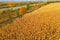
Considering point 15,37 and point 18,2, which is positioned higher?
point 15,37

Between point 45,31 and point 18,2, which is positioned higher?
point 45,31

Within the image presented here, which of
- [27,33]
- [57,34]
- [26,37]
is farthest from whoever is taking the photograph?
[27,33]

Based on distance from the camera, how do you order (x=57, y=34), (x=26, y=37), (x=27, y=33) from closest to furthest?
1. (x=57, y=34)
2. (x=26, y=37)
3. (x=27, y=33)

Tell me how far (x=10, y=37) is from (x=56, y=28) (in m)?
2.89

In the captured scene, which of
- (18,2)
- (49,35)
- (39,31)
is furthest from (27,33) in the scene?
(18,2)

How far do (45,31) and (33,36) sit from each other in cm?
90

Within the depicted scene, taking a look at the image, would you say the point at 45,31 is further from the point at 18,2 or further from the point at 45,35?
the point at 18,2

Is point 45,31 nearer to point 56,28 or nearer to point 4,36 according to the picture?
point 56,28

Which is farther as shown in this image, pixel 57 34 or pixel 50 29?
pixel 50 29

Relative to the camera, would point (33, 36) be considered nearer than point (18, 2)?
Yes

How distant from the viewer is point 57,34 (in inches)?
411

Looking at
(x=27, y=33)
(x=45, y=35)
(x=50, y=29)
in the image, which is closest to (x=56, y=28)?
(x=50, y=29)

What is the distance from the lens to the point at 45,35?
36.0ft

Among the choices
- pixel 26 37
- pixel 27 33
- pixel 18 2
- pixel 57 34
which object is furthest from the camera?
pixel 18 2
